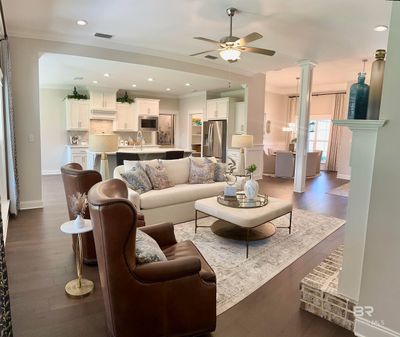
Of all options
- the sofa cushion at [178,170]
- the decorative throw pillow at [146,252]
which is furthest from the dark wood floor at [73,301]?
the sofa cushion at [178,170]

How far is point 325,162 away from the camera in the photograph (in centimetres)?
1041

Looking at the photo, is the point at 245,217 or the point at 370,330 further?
the point at 245,217

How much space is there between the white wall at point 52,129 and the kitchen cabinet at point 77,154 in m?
0.60

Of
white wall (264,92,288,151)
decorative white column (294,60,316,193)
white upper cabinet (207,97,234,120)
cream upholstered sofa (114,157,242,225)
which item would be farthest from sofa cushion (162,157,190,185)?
white wall (264,92,288,151)

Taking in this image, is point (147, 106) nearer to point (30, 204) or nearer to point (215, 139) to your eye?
point (215, 139)

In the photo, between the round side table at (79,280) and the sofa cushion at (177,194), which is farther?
the sofa cushion at (177,194)

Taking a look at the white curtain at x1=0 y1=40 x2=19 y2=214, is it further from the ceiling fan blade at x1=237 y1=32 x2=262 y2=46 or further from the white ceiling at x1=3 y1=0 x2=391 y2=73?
the ceiling fan blade at x1=237 y1=32 x2=262 y2=46

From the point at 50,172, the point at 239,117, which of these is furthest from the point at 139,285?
the point at 50,172

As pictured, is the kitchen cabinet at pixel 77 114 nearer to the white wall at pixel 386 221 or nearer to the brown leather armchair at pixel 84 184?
the brown leather armchair at pixel 84 184

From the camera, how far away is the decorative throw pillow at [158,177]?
4.21 m

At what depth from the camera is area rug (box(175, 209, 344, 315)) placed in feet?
8.20

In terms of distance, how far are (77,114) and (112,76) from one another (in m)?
2.12

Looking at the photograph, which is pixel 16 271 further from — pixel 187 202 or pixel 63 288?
pixel 187 202

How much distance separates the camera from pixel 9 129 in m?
4.21
